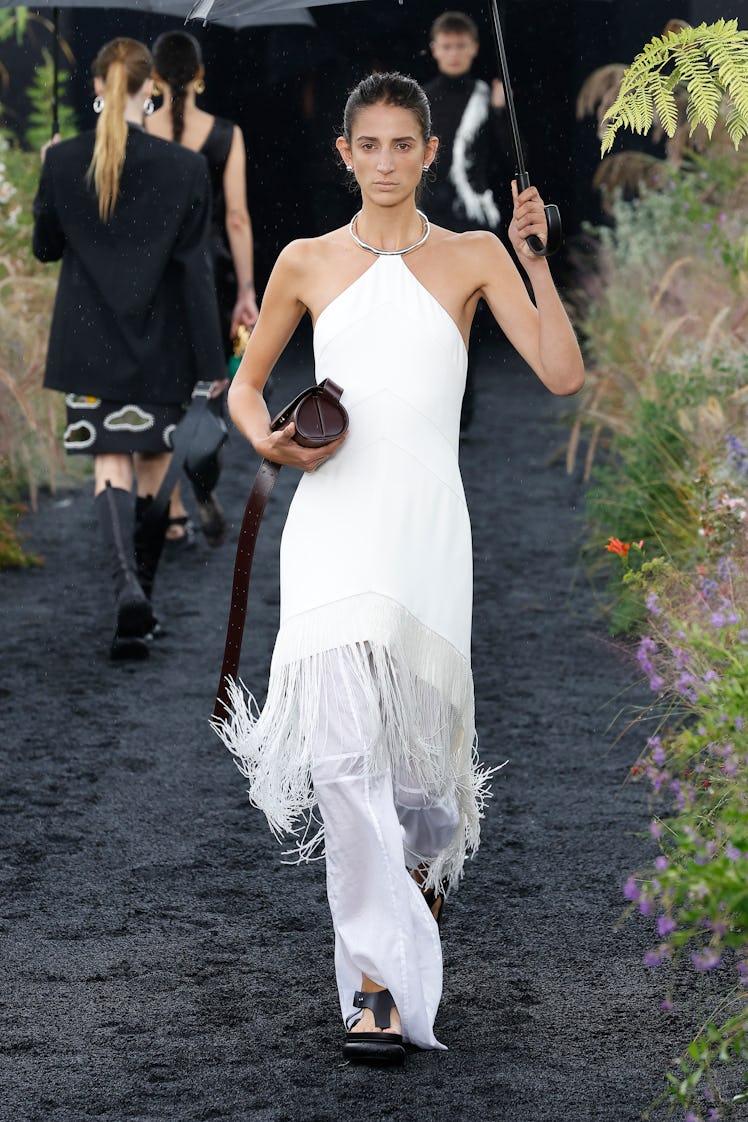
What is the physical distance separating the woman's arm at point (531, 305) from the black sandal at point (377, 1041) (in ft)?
4.27

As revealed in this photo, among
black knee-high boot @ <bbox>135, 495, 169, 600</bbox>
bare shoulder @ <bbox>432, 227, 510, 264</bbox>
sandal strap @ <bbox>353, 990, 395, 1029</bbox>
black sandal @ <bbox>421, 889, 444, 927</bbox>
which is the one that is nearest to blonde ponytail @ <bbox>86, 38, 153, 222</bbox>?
black knee-high boot @ <bbox>135, 495, 169, 600</bbox>

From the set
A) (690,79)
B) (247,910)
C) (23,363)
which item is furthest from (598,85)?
(247,910)

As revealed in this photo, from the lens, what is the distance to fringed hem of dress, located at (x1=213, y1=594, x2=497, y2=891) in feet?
11.9

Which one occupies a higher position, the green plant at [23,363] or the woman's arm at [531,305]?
the woman's arm at [531,305]

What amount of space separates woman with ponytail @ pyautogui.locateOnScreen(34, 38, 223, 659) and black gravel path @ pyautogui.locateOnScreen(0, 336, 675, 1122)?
64 cm

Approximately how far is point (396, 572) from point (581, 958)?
1.09 meters

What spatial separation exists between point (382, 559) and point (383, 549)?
0.07 feet

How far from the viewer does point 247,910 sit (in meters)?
4.43

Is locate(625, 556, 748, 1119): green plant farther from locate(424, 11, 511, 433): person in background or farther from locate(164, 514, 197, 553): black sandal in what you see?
locate(424, 11, 511, 433): person in background

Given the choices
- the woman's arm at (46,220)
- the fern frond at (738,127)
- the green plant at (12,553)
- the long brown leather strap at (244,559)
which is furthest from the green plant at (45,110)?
the long brown leather strap at (244,559)

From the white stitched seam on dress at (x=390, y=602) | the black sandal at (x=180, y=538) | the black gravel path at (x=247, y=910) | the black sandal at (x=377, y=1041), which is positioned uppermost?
the white stitched seam on dress at (x=390, y=602)

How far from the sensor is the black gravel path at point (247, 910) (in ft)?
11.4

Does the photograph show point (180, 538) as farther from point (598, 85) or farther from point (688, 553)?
point (598, 85)

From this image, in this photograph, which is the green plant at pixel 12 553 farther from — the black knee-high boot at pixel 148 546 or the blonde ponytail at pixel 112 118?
the blonde ponytail at pixel 112 118
